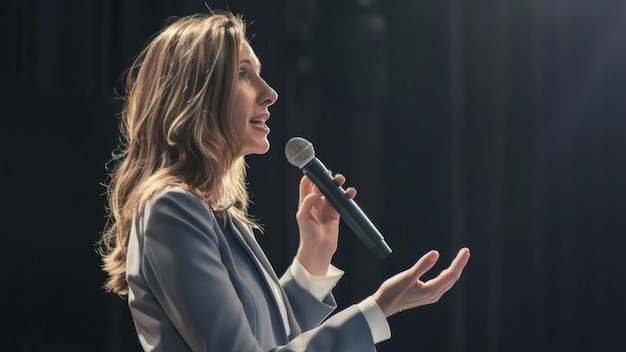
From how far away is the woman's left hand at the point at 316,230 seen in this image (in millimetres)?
1545

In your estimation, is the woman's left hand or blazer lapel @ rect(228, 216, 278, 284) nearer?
blazer lapel @ rect(228, 216, 278, 284)

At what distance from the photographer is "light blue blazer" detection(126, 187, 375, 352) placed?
1.10m

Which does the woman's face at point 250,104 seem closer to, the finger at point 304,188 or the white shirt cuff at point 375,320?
the finger at point 304,188

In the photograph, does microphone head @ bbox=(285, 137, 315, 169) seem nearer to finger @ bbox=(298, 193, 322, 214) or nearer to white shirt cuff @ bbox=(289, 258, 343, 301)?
finger @ bbox=(298, 193, 322, 214)

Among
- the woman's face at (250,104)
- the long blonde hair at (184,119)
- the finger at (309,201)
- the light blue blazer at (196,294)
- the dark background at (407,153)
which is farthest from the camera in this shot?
the dark background at (407,153)

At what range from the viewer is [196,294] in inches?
43.4

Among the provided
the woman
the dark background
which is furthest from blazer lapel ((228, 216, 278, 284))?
the dark background

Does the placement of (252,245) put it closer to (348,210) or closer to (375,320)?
(348,210)

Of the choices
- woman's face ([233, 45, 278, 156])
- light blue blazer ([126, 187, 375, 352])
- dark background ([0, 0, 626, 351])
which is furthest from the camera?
dark background ([0, 0, 626, 351])

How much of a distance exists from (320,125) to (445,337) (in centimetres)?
80

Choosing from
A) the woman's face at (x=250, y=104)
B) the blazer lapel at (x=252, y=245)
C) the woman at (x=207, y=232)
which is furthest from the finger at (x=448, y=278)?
the woman's face at (x=250, y=104)

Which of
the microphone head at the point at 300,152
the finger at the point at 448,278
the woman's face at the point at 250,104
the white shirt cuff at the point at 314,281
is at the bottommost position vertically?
the white shirt cuff at the point at 314,281

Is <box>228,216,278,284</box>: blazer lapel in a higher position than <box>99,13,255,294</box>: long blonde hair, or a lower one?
lower

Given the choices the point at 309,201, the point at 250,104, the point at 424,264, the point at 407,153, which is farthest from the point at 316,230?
the point at 407,153
